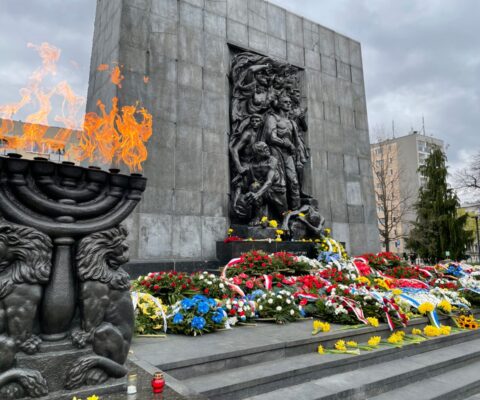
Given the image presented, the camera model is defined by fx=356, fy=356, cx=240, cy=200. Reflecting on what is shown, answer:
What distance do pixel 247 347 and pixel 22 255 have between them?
268cm

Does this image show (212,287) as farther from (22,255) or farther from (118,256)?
(22,255)

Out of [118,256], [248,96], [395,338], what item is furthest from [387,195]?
[118,256]

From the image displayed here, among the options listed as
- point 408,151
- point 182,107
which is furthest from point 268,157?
point 408,151

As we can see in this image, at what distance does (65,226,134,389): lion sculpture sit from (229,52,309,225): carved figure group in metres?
7.60

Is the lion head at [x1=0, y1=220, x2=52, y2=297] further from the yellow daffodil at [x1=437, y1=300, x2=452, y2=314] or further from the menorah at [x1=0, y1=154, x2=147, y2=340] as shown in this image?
the yellow daffodil at [x1=437, y1=300, x2=452, y2=314]

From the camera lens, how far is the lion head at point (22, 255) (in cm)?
275

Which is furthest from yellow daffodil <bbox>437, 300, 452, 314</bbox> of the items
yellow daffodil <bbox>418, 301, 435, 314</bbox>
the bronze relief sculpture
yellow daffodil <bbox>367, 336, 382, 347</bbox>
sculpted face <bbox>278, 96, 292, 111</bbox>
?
sculpted face <bbox>278, 96, 292, 111</bbox>

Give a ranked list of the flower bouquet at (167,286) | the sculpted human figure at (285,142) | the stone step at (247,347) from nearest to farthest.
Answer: the stone step at (247,347) → the flower bouquet at (167,286) → the sculpted human figure at (285,142)

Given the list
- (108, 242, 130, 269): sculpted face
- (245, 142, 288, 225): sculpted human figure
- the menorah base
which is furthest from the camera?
(245, 142, 288, 225): sculpted human figure

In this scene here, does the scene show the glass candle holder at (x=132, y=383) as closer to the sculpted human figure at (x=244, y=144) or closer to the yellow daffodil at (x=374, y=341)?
the yellow daffodil at (x=374, y=341)

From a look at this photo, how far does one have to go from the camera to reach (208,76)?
11148mm

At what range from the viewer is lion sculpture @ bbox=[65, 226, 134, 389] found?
2.91 metres

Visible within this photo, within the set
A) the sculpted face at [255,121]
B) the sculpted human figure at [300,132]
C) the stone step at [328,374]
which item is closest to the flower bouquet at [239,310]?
the stone step at [328,374]

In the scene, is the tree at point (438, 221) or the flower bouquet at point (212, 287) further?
the tree at point (438, 221)
